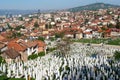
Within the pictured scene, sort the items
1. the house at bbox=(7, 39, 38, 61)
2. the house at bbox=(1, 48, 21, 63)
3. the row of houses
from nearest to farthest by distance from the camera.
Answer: the house at bbox=(1, 48, 21, 63) → the row of houses → the house at bbox=(7, 39, 38, 61)

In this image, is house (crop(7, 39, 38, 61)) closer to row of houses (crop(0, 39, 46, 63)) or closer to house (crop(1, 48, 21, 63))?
row of houses (crop(0, 39, 46, 63))

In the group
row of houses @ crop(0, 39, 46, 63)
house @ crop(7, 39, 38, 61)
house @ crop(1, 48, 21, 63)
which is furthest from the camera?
house @ crop(7, 39, 38, 61)

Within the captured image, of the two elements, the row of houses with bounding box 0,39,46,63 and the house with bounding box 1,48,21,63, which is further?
the row of houses with bounding box 0,39,46,63

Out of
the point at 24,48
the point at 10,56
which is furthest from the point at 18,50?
the point at 10,56

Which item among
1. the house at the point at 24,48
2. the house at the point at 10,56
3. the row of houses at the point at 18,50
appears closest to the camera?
the house at the point at 10,56

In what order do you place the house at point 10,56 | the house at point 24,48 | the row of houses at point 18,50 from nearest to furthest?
the house at point 10,56
the row of houses at point 18,50
the house at point 24,48

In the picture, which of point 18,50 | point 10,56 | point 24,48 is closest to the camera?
point 10,56

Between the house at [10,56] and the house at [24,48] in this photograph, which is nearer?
the house at [10,56]

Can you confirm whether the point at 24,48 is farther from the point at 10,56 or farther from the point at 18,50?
the point at 10,56

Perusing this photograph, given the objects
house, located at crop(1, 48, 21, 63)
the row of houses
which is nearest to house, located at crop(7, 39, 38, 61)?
the row of houses

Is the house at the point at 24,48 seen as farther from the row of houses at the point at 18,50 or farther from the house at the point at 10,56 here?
the house at the point at 10,56

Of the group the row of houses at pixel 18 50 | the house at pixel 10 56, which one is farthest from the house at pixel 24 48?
the house at pixel 10 56
